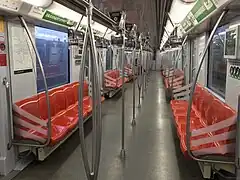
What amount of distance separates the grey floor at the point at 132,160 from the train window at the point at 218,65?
3.86ft

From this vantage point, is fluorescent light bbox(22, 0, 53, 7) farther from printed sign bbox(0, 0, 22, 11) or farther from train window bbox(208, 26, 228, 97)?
train window bbox(208, 26, 228, 97)

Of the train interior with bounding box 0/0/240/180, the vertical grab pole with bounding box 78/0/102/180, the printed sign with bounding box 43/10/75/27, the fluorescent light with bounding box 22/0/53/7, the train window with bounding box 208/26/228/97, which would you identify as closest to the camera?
the vertical grab pole with bounding box 78/0/102/180

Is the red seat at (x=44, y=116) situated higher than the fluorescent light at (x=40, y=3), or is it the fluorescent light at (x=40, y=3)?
the fluorescent light at (x=40, y=3)

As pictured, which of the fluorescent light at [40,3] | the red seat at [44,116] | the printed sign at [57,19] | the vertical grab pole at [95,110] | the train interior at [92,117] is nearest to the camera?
the vertical grab pole at [95,110]

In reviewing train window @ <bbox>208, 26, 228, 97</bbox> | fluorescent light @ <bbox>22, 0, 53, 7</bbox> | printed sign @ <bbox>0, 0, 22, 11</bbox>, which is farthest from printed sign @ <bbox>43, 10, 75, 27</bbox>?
train window @ <bbox>208, 26, 228, 97</bbox>

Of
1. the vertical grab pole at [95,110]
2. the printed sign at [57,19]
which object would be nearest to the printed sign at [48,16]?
the printed sign at [57,19]

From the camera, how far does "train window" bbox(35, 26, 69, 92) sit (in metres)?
4.66

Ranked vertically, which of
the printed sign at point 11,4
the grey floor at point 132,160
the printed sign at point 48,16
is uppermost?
the printed sign at point 48,16

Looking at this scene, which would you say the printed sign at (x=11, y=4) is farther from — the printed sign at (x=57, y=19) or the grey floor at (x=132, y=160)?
the grey floor at (x=132, y=160)

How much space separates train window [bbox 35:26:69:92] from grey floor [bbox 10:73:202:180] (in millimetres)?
1186

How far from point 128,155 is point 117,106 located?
3.85 m

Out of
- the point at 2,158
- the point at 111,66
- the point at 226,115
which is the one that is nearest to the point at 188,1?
the point at 226,115

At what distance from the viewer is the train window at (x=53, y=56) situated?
466cm

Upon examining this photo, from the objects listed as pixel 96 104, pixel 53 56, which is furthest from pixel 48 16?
pixel 96 104
